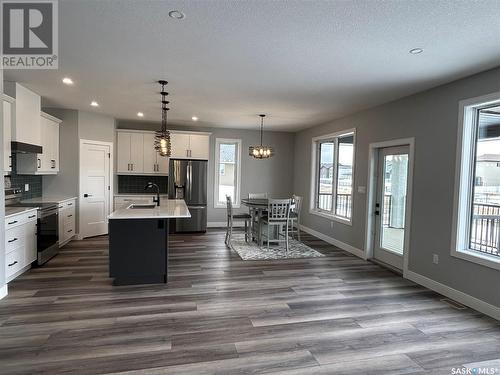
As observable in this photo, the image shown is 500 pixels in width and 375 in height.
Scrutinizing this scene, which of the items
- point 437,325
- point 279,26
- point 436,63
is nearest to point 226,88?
point 279,26

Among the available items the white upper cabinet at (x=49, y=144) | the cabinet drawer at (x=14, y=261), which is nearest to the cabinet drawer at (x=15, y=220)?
the cabinet drawer at (x=14, y=261)

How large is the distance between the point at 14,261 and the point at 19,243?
0.77ft

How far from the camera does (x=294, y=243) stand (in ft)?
20.7

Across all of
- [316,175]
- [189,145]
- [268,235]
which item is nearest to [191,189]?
[189,145]

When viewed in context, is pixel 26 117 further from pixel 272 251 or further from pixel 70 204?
pixel 272 251

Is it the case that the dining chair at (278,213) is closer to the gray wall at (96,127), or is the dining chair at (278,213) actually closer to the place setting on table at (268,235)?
the place setting on table at (268,235)

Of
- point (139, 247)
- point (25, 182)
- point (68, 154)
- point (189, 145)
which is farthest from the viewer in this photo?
point (189, 145)

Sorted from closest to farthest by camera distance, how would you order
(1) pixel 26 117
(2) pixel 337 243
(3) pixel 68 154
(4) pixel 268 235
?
(1) pixel 26 117, (4) pixel 268 235, (3) pixel 68 154, (2) pixel 337 243

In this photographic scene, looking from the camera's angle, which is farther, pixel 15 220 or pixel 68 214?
pixel 68 214

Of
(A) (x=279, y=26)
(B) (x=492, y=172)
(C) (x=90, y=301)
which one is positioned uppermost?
(A) (x=279, y=26)

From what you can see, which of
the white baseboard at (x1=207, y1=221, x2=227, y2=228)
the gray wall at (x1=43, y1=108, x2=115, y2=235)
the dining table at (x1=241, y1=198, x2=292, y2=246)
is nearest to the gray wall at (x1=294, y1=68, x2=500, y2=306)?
the dining table at (x1=241, y1=198, x2=292, y2=246)

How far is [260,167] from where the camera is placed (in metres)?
8.29

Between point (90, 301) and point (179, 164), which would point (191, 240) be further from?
point (90, 301)

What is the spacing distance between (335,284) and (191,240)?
134 inches
